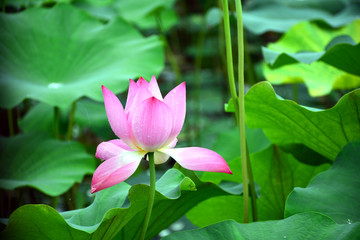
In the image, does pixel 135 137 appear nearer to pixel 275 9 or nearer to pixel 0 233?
pixel 0 233

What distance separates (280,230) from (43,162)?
0.81 m

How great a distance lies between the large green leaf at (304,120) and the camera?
77 centimetres

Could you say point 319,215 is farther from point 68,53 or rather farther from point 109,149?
point 68,53

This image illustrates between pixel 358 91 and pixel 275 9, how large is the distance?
1172mm

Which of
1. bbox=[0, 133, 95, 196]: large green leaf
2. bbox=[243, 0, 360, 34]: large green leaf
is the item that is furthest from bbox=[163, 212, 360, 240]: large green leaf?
bbox=[243, 0, 360, 34]: large green leaf

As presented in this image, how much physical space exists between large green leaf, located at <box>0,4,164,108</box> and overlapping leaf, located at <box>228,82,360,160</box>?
0.48m

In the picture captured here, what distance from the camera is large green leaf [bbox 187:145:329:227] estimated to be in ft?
2.98

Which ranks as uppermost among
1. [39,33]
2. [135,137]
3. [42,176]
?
[39,33]

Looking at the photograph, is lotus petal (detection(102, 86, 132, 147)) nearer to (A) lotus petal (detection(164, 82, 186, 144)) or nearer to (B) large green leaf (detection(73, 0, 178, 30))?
(A) lotus petal (detection(164, 82, 186, 144))

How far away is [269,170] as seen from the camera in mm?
930

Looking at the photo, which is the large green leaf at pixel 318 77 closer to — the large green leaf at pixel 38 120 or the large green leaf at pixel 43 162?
the large green leaf at pixel 43 162

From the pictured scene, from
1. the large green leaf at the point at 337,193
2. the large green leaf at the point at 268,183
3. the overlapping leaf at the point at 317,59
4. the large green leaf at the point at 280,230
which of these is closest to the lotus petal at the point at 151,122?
the large green leaf at the point at 280,230

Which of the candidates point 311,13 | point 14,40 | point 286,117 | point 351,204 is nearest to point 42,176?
point 14,40

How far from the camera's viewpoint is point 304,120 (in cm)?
81
